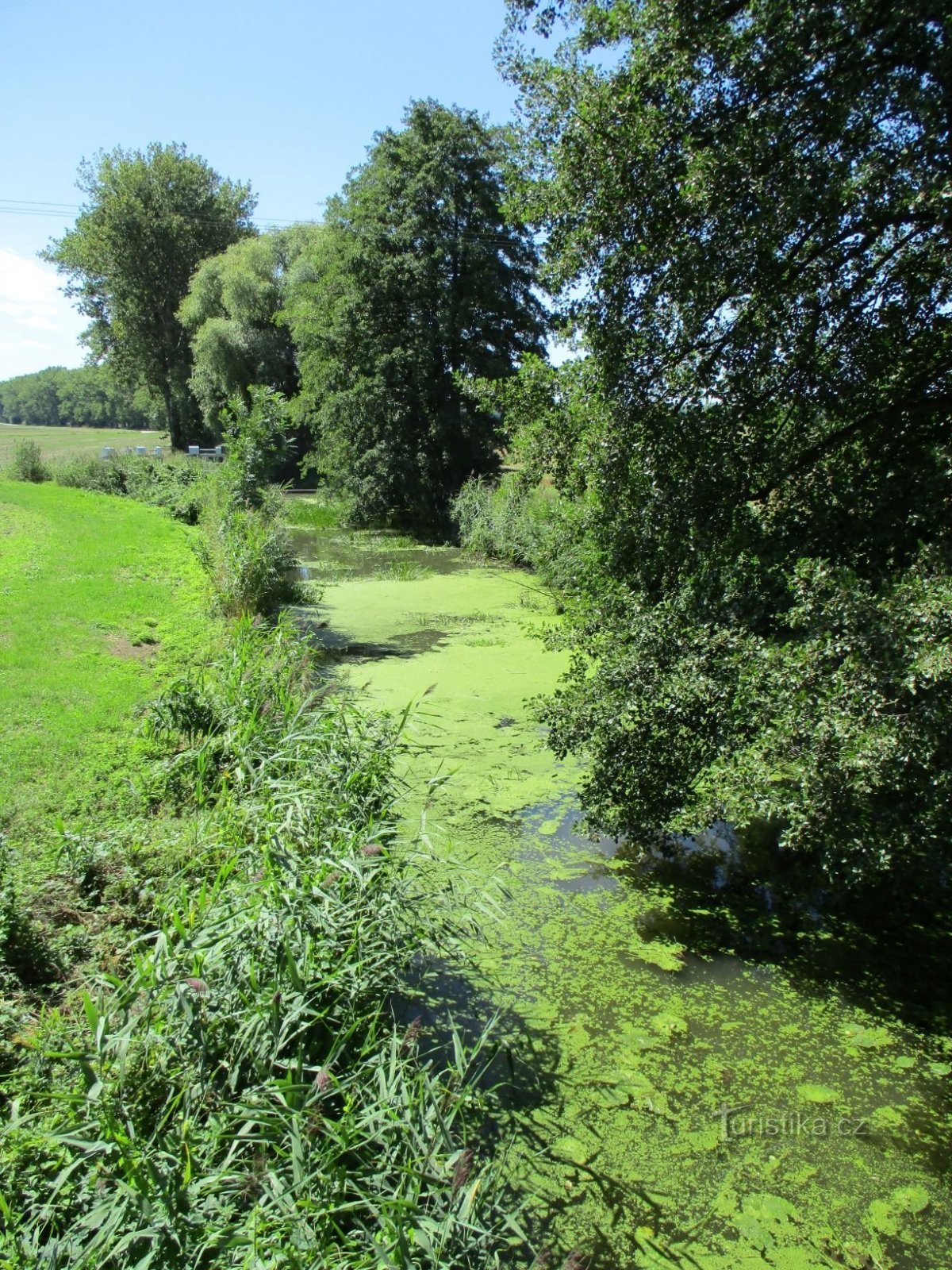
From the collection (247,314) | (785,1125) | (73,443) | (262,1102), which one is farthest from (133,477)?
(785,1125)

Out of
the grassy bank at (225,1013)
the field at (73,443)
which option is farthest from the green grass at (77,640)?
the field at (73,443)

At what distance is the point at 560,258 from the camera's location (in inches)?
187

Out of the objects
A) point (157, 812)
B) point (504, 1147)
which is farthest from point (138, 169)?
point (504, 1147)

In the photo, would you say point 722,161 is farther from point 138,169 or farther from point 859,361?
point 138,169

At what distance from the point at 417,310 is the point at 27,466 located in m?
9.49

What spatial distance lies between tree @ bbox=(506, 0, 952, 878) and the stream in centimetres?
60

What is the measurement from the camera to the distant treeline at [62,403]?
73950 millimetres

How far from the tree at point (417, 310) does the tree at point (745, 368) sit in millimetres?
13554

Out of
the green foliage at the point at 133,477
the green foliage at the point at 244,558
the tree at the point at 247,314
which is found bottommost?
the green foliage at the point at 244,558

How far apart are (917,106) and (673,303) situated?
1.36 m

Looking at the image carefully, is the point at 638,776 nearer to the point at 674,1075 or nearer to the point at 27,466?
the point at 674,1075

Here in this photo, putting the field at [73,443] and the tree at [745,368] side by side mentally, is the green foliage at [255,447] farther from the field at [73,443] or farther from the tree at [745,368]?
the field at [73,443]

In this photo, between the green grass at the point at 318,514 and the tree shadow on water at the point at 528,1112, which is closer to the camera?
the tree shadow on water at the point at 528,1112

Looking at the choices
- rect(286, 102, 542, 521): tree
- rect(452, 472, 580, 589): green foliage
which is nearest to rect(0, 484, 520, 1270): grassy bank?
rect(452, 472, 580, 589): green foliage
